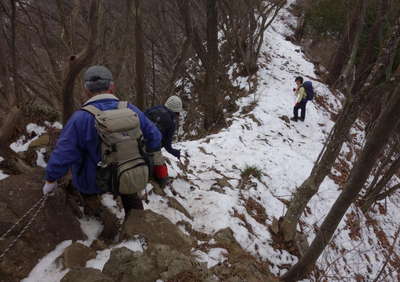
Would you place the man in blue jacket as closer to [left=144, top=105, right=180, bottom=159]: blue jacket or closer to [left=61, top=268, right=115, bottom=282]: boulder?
[left=61, top=268, right=115, bottom=282]: boulder

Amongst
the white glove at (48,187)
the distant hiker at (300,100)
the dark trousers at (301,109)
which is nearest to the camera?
the white glove at (48,187)

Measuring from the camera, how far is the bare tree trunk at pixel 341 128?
3.00m

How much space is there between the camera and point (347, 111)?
12.0 feet

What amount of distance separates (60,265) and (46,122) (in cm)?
198

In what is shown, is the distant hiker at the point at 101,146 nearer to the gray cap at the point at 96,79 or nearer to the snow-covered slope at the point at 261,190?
the gray cap at the point at 96,79

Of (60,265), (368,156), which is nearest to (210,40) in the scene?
(368,156)

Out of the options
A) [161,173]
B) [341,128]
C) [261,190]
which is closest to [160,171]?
[161,173]

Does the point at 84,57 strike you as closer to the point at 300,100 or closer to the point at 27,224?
the point at 27,224

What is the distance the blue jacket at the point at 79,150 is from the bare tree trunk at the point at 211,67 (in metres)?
5.79

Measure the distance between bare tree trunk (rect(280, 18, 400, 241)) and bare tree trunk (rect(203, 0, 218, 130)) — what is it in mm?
4733

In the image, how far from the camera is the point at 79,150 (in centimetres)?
244

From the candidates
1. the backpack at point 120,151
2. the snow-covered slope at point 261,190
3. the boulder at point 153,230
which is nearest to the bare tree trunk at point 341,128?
the snow-covered slope at point 261,190

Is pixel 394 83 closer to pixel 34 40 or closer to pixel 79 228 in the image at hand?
pixel 79 228

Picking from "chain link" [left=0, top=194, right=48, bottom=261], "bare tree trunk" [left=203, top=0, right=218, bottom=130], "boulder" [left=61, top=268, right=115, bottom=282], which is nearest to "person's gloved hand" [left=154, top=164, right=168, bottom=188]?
"chain link" [left=0, top=194, right=48, bottom=261]
